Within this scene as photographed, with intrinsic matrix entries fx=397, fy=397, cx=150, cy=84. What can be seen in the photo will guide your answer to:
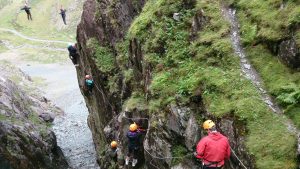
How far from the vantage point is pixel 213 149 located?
12.6 m

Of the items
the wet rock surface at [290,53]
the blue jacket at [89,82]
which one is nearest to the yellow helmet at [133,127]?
the wet rock surface at [290,53]

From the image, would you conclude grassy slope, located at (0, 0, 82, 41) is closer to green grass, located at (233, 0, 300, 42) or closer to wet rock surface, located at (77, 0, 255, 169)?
wet rock surface, located at (77, 0, 255, 169)

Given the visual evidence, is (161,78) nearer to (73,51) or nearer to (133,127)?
(133,127)

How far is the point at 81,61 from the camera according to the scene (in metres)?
35.2

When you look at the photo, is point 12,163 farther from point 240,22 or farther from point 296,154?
point 296,154

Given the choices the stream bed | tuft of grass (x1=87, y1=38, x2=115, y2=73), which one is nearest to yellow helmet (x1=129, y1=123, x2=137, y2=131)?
tuft of grass (x1=87, y1=38, x2=115, y2=73)

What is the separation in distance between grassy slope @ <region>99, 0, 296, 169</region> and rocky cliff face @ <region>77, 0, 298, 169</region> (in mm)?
49

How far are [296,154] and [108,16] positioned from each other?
18.8 meters

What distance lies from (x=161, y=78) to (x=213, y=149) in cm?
603

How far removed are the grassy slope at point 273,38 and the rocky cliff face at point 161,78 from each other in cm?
102

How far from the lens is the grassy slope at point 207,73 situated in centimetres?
1268

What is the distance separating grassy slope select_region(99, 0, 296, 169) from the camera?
12680 mm

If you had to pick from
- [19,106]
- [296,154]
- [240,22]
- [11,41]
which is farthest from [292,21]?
[11,41]

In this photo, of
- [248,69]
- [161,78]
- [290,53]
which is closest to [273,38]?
[290,53]
